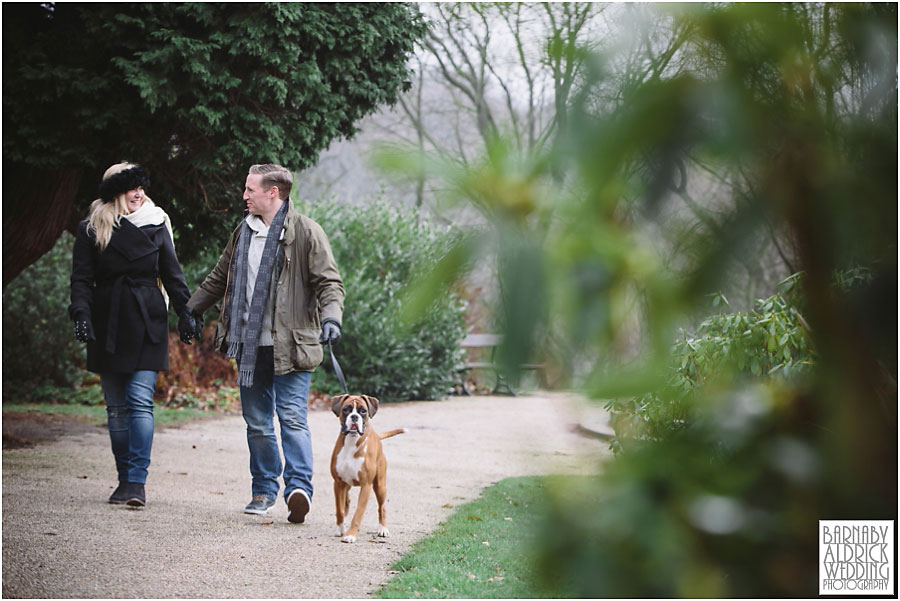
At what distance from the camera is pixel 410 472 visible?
7.00 meters

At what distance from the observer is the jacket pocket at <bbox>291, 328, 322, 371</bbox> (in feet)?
15.4

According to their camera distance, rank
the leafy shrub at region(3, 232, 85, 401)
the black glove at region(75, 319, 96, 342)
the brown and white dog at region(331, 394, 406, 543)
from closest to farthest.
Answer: the brown and white dog at region(331, 394, 406, 543) → the black glove at region(75, 319, 96, 342) → the leafy shrub at region(3, 232, 85, 401)

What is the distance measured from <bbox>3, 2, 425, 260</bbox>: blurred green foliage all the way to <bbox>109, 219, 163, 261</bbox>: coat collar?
1.07 meters

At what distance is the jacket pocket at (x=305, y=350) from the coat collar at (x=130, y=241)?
1186 millimetres

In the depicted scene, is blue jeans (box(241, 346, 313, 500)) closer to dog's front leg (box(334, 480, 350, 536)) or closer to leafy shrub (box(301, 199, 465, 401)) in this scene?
dog's front leg (box(334, 480, 350, 536))

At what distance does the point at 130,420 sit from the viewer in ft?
16.5

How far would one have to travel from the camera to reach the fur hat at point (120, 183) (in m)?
5.17

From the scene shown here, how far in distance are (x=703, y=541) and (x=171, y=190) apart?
6.71 metres

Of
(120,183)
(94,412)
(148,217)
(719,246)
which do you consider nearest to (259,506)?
(148,217)

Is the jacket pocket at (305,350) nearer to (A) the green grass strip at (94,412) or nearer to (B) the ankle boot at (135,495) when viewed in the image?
(B) the ankle boot at (135,495)

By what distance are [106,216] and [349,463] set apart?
2175 millimetres

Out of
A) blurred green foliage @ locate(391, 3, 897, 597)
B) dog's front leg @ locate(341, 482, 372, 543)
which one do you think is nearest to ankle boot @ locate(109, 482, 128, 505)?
dog's front leg @ locate(341, 482, 372, 543)

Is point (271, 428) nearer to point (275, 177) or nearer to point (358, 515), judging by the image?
point (358, 515)

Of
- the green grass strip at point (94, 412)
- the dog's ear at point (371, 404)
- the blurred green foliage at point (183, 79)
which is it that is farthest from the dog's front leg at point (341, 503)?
the green grass strip at point (94, 412)
